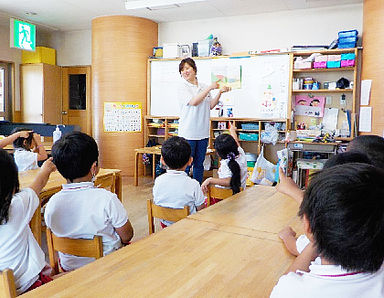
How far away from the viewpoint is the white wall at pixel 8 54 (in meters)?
7.03

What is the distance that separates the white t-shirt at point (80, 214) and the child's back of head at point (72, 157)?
103 millimetres

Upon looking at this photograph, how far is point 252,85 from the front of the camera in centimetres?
578

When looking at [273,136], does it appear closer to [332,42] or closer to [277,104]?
[277,104]

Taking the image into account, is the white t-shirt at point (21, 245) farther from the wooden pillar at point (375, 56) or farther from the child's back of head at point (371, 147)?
the wooden pillar at point (375, 56)

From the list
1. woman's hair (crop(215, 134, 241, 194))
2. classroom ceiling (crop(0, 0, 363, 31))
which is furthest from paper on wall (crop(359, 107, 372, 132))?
woman's hair (crop(215, 134, 241, 194))

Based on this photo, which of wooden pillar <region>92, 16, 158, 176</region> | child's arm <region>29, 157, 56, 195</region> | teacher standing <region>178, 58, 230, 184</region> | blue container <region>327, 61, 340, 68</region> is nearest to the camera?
child's arm <region>29, 157, 56, 195</region>

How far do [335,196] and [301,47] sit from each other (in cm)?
511

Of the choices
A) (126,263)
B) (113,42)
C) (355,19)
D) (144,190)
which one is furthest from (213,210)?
(113,42)

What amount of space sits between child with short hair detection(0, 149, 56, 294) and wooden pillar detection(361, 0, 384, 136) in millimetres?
4373

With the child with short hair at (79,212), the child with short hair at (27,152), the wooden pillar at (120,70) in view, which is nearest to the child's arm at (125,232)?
the child with short hair at (79,212)

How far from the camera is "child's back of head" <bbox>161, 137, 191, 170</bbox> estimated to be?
218 centimetres

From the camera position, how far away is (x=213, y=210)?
5.53 feet

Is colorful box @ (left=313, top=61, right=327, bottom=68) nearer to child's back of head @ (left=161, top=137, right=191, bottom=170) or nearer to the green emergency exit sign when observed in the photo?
child's back of head @ (left=161, top=137, right=191, bottom=170)

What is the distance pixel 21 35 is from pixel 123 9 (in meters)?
1.72
